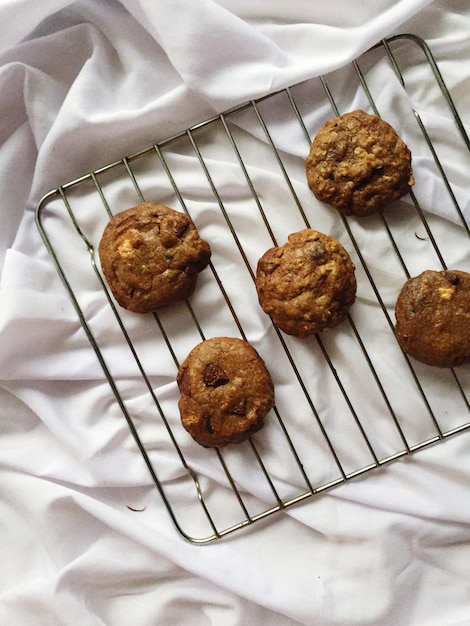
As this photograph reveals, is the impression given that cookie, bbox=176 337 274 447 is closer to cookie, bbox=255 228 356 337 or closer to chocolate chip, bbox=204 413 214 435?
chocolate chip, bbox=204 413 214 435

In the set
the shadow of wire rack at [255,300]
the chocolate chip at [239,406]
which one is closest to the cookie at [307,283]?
the shadow of wire rack at [255,300]

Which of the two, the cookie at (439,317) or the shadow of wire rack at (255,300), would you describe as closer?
the cookie at (439,317)

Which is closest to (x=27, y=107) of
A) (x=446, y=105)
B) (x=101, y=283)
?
(x=101, y=283)

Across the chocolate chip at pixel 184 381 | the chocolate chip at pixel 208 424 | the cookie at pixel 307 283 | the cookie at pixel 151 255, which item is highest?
the cookie at pixel 151 255

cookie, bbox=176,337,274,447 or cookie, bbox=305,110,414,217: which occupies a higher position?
cookie, bbox=305,110,414,217

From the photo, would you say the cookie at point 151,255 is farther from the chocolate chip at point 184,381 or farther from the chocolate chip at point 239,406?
the chocolate chip at point 239,406

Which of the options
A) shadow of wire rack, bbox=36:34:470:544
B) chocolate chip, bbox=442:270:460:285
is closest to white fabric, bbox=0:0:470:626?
shadow of wire rack, bbox=36:34:470:544

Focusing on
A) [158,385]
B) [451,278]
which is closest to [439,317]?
[451,278]
